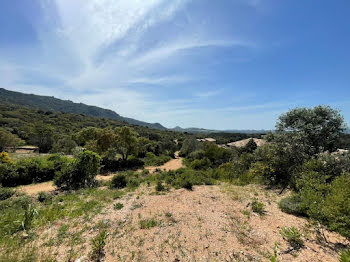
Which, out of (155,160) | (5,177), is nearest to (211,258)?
(5,177)

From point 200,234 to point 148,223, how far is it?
1.75m

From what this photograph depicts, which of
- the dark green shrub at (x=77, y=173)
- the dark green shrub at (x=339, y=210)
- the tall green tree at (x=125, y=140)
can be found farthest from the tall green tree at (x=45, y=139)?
the dark green shrub at (x=339, y=210)

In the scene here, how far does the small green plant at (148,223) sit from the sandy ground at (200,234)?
0.07m

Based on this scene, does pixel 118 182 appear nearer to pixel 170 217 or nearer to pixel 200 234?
pixel 170 217

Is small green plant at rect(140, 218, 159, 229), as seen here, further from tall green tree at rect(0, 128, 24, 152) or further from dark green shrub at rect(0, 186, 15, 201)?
tall green tree at rect(0, 128, 24, 152)

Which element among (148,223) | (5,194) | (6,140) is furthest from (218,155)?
(6,140)

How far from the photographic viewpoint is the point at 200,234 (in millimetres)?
4582

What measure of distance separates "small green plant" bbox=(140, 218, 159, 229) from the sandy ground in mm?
72

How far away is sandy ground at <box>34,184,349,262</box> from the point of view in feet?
12.3

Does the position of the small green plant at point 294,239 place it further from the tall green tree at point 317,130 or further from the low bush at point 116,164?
the low bush at point 116,164

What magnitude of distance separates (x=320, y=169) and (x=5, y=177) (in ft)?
68.2

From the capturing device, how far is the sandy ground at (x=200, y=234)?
3.76 metres

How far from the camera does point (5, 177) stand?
39.5ft

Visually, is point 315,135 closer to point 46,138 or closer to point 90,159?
point 90,159
